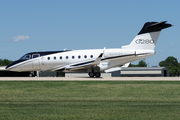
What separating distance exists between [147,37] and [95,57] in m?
6.97

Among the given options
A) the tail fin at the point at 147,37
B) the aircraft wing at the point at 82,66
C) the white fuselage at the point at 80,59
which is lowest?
the aircraft wing at the point at 82,66

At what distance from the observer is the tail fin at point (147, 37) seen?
31391 mm

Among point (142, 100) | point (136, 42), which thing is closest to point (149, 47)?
point (136, 42)

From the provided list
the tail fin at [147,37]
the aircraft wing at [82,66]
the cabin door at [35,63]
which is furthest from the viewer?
the cabin door at [35,63]

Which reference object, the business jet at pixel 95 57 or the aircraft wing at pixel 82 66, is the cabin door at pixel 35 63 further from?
the aircraft wing at pixel 82 66

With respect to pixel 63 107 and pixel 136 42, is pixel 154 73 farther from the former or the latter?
pixel 63 107

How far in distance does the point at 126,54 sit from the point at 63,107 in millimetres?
21805

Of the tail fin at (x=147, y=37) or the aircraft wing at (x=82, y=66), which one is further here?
the tail fin at (x=147, y=37)

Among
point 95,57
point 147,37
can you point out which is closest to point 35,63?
point 95,57

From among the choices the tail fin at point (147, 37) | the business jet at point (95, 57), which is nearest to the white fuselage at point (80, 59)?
the business jet at point (95, 57)

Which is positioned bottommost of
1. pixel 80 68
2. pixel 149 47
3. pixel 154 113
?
pixel 154 113

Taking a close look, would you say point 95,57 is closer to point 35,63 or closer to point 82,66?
point 82,66

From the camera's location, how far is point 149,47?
3200 cm

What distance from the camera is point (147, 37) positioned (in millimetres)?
31953
